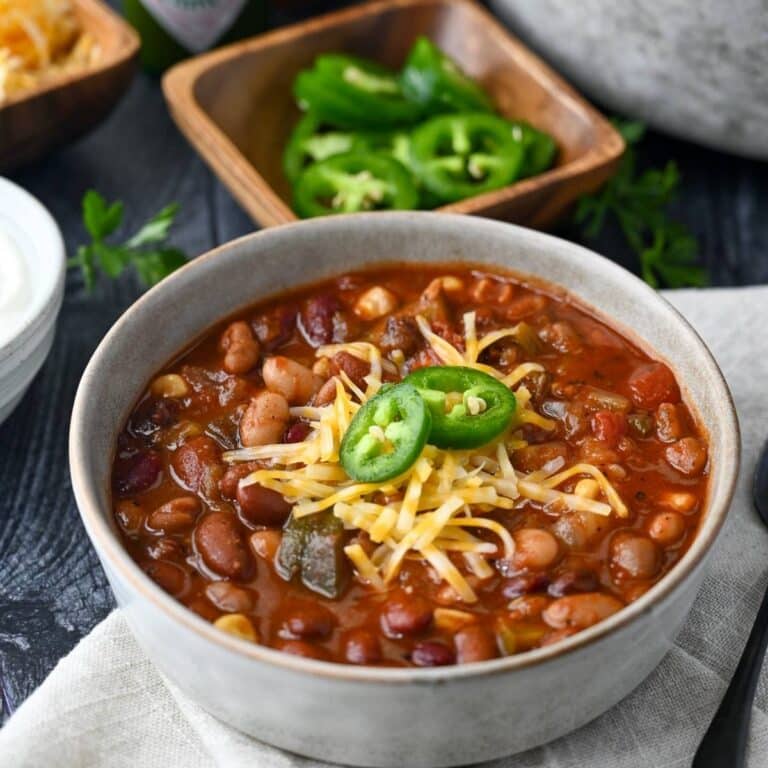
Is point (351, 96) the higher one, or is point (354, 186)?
point (351, 96)

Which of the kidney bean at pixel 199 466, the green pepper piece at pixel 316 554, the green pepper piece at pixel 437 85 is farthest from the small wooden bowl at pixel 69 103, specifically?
the green pepper piece at pixel 316 554

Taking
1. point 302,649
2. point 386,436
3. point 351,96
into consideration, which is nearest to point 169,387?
point 386,436

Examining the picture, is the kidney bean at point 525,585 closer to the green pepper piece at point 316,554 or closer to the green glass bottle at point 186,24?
the green pepper piece at point 316,554

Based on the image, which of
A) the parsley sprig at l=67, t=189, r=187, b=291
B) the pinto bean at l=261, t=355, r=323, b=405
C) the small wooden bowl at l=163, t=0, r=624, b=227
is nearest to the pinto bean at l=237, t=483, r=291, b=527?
the pinto bean at l=261, t=355, r=323, b=405

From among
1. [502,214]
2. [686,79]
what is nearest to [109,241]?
[502,214]

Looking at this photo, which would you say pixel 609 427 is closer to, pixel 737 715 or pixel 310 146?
pixel 737 715

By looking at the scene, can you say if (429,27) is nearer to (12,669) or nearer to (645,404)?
(645,404)
